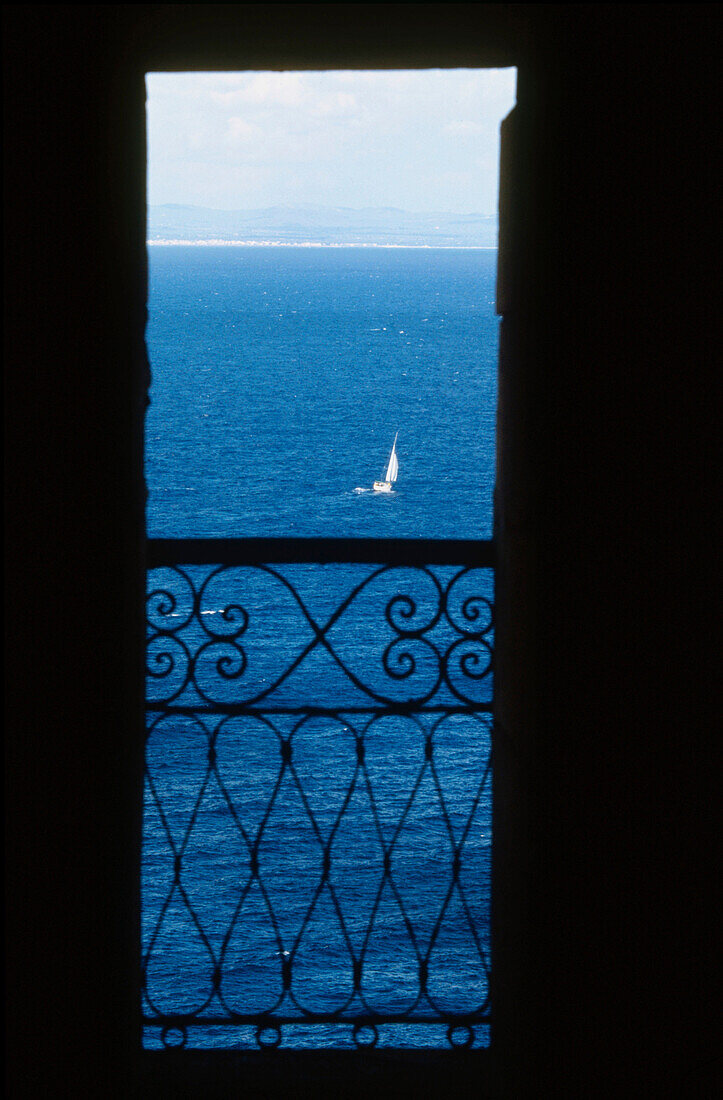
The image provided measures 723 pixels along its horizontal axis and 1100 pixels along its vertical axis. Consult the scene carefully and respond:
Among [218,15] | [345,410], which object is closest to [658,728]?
[218,15]

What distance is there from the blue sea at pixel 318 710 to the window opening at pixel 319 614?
52mm

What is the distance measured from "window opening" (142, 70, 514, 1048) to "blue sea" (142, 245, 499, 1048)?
5 cm

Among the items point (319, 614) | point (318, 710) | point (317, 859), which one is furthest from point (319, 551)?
point (319, 614)

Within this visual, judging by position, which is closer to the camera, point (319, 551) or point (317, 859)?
point (319, 551)

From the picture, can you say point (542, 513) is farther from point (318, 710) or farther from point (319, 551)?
point (318, 710)

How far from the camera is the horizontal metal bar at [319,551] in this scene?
2555mm

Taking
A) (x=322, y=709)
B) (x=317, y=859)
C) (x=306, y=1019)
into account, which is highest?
(x=322, y=709)

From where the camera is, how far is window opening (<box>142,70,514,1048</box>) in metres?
2.68

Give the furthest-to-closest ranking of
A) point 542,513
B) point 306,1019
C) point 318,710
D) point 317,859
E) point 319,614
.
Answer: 1. point 319,614
2. point 317,859
3. point 306,1019
4. point 318,710
5. point 542,513

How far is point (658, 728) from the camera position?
7.54ft

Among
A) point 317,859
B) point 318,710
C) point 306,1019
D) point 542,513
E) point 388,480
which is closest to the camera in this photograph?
point 542,513

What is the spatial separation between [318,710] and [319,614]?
112 ft

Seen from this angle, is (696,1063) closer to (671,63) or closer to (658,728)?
(658,728)

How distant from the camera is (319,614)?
120ft
